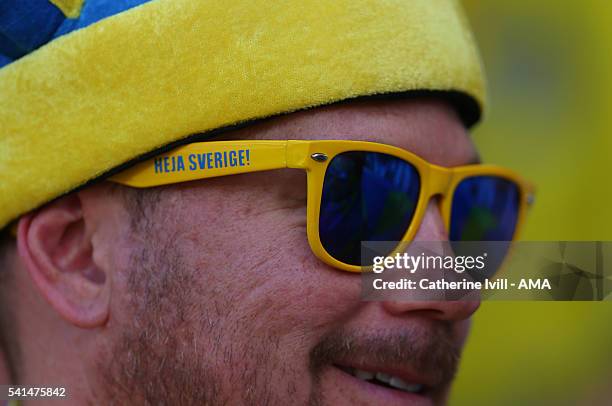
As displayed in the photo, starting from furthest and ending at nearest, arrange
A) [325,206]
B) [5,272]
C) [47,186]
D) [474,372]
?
[474,372] < [5,272] < [47,186] < [325,206]

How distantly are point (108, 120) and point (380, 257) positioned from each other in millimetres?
574

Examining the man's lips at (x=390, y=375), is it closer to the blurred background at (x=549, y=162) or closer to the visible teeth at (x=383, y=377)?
the visible teeth at (x=383, y=377)

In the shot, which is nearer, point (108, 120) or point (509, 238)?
point (108, 120)

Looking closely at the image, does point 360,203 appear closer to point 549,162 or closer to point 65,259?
point 65,259

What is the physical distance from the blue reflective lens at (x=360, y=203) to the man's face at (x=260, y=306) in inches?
1.8

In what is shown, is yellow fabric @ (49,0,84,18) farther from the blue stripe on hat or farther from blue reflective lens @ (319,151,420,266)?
blue reflective lens @ (319,151,420,266)

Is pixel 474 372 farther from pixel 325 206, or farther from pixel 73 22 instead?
pixel 73 22

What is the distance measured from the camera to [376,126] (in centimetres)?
151

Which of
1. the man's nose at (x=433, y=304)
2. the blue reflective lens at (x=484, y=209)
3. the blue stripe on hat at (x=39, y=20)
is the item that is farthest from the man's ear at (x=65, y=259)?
the blue reflective lens at (x=484, y=209)

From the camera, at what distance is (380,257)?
4.86ft

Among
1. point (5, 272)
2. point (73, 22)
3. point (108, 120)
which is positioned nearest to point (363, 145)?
point (108, 120)

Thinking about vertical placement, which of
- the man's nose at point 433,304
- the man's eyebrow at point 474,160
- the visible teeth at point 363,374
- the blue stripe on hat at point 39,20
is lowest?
the visible teeth at point 363,374

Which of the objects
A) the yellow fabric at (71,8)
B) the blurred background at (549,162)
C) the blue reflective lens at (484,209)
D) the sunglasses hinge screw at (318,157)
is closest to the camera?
the sunglasses hinge screw at (318,157)

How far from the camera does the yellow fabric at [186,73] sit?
1.47 meters
